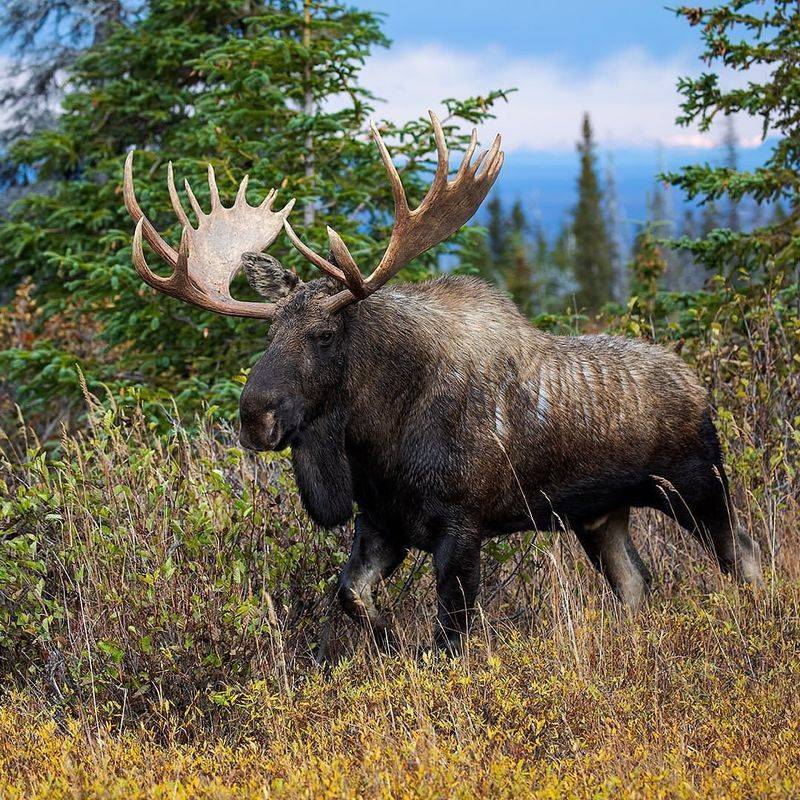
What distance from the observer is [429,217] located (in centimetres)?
465

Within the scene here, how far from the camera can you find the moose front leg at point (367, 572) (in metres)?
4.67

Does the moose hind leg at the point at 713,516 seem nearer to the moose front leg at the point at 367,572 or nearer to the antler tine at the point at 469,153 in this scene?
the moose front leg at the point at 367,572

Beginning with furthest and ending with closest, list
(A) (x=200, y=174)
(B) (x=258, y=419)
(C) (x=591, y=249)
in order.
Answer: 1. (C) (x=591, y=249)
2. (A) (x=200, y=174)
3. (B) (x=258, y=419)

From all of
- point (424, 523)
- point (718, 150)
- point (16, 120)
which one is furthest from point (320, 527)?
point (718, 150)

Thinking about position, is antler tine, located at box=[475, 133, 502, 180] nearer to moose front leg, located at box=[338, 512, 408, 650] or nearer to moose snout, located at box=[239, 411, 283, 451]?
moose snout, located at box=[239, 411, 283, 451]

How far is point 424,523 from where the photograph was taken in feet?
15.0

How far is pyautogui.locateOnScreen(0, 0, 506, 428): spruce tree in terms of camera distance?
29.5 feet

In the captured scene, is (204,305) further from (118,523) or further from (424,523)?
(424,523)

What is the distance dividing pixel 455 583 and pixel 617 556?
3.67 feet

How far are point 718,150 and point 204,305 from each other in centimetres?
7298

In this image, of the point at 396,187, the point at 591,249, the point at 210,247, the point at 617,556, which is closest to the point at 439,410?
the point at 396,187

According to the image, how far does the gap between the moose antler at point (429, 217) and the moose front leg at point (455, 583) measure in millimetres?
1049

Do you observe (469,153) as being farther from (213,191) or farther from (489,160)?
(213,191)

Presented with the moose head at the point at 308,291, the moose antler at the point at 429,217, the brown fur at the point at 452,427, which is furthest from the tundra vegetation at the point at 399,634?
the moose antler at the point at 429,217
